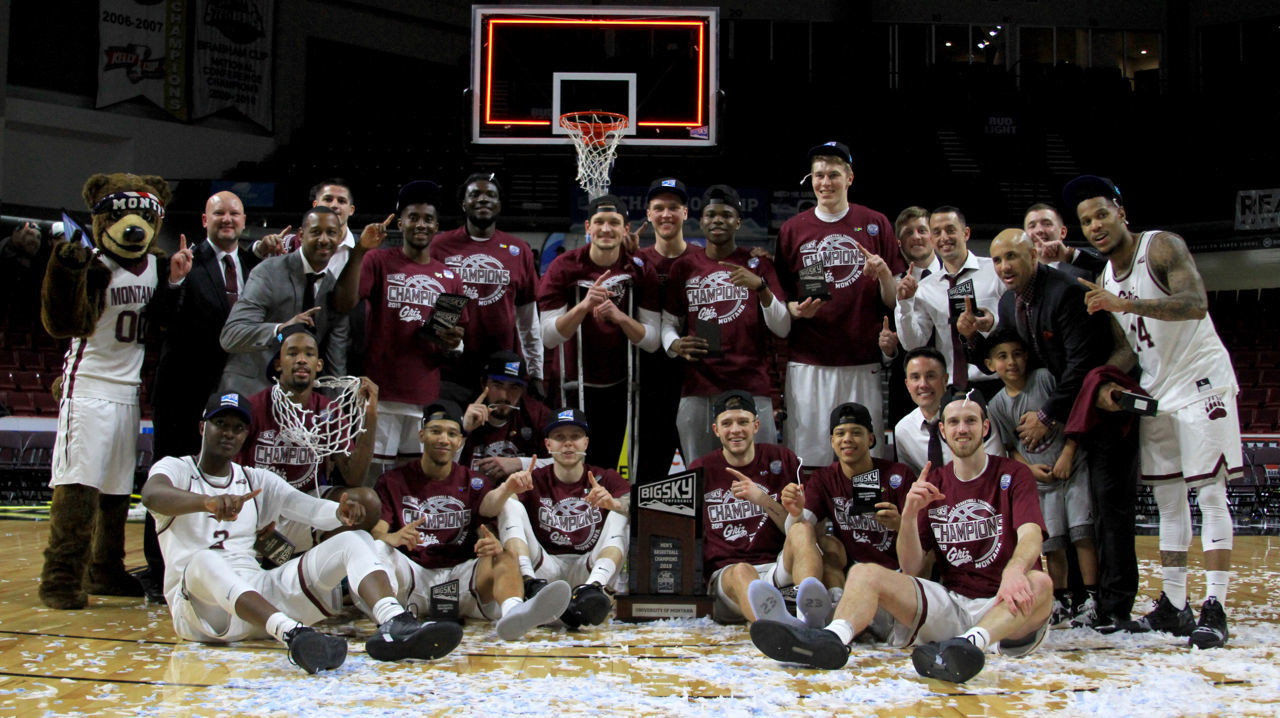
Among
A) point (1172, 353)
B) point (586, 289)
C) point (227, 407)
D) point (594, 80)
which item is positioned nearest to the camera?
point (227, 407)

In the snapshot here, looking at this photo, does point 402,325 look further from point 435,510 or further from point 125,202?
point 125,202

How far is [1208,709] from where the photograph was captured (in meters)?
3.62

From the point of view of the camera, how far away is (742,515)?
558cm

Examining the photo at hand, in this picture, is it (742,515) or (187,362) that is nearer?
(742,515)

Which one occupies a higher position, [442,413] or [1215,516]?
[442,413]

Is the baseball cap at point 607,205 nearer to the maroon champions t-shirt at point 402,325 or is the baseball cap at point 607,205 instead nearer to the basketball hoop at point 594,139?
the maroon champions t-shirt at point 402,325

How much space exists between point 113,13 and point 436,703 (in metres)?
19.8

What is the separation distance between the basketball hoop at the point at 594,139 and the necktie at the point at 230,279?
3214mm

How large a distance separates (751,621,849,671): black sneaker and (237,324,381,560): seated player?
93.1 inches

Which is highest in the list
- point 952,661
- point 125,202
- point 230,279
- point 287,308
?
point 125,202

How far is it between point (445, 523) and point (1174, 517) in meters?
3.84

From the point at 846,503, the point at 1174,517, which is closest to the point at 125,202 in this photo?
the point at 846,503

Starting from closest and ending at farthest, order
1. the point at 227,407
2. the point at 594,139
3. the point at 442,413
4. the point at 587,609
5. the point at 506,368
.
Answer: the point at 227,407 → the point at 587,609 → the point at 442,413 → the point at 506,368 → the point at 594,139

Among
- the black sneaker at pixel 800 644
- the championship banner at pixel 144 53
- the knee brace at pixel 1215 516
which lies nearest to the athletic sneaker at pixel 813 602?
the black sneaker at pixel 800 644
